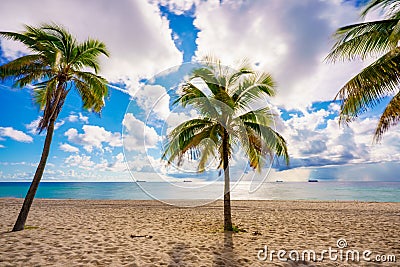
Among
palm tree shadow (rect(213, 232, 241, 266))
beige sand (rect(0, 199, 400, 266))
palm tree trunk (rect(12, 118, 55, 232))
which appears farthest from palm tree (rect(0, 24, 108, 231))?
palm tree shadow (rect(213, 232, 241, 266))

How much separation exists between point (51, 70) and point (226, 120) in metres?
5.86

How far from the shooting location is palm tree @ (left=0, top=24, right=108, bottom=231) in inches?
312

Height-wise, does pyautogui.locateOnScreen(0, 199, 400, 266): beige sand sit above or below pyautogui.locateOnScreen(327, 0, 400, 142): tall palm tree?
below

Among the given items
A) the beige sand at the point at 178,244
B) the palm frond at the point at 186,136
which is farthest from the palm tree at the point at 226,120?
the beige sand at the point at 178,244

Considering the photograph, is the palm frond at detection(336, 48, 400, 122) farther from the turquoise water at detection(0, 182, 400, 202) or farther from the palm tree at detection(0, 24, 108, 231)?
the palm tree at detection(0, 24, 108, 231)

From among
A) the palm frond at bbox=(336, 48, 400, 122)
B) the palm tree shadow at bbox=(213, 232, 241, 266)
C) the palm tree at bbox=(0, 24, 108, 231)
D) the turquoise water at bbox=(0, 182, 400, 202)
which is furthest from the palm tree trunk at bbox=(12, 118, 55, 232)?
the palm frond at bbox=(336, 48, 400, 122)

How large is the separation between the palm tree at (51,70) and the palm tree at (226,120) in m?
3.33

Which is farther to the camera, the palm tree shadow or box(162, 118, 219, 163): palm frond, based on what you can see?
box(162, 118, 219, 163): palm frond

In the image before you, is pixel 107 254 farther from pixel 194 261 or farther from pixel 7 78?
pixel 7 78

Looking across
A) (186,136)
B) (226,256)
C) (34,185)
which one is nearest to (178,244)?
(226,256)

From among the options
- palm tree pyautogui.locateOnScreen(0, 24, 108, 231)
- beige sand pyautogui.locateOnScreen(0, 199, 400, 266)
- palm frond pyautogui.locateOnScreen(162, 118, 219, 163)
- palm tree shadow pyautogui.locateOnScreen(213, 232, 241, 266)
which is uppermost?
palm tree pyautogui.locateOnScreen(0, 24, 108, 231)

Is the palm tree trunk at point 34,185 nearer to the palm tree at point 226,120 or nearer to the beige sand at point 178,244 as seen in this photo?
the beige sand at point 178,244

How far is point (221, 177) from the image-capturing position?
8.90m

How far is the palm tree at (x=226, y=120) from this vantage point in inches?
342
